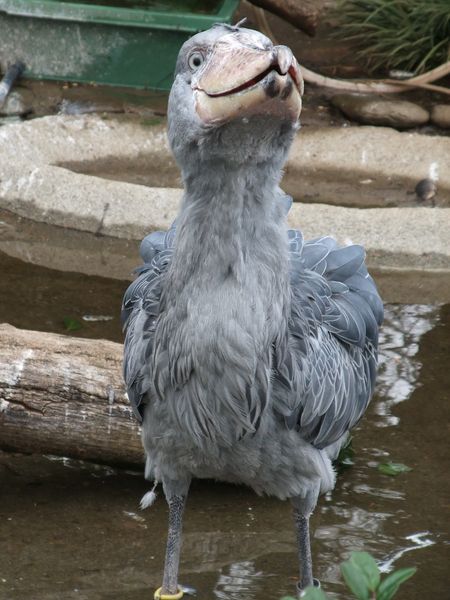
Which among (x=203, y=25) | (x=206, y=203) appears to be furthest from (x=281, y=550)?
(x=203, y=25)

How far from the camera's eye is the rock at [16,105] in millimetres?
7879

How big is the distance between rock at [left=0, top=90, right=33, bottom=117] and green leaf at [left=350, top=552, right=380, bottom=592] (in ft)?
20.7

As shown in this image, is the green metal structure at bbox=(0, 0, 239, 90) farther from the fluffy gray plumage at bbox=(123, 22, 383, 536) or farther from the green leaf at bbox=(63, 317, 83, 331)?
the fluffy gray plumage at bbox=(123, 22, 383, 536)

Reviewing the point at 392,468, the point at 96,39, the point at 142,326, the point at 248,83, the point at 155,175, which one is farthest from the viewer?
the point at 96,39

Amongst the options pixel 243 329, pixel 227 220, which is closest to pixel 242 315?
pixel 243 329

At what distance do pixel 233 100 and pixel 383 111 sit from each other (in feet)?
18.0

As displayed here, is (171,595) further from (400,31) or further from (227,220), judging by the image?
(400,31)

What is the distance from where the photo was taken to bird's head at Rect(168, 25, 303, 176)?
242 centimetres

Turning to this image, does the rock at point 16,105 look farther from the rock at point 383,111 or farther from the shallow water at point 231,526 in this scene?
the shallow water at point 231,526

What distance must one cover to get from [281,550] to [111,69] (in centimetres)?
496

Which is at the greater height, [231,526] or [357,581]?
[357,581]

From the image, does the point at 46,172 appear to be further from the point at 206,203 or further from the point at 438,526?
the point at 206,203

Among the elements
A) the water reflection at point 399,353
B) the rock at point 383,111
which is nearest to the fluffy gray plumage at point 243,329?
the water reflection at point 399,353

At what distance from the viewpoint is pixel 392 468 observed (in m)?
4.48
